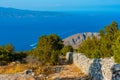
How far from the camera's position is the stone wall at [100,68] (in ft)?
36.4

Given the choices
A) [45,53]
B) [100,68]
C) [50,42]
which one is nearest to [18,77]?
[100,68]

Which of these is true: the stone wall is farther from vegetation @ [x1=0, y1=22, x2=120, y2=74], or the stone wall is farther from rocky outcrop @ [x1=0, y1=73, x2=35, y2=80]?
rocky outcrop @ [x1=0, y1=73, x2=35, y2=80]

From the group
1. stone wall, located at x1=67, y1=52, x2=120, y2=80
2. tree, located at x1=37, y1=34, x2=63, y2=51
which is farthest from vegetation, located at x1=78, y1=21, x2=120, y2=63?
stone wall, located at x1=67, y1=52, x2=120, y2=80

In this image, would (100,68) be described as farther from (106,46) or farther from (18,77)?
(106,46)

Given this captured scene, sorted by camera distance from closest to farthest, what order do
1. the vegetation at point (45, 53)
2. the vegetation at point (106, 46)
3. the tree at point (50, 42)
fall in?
the vegetation at point (45, 53)
the vegetation at point (106, 46)
the tree at point (50, 42)

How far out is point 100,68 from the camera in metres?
12.7

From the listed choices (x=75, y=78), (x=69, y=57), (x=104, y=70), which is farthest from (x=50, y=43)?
(x=104, y=70)

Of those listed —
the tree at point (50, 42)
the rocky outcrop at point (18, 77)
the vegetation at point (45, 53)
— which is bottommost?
the rocky outcrop at point (18, 77)

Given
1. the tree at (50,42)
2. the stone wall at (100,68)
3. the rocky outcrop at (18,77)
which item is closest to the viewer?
the stone wall at (100,68)

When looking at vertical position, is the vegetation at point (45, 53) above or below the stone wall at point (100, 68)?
above

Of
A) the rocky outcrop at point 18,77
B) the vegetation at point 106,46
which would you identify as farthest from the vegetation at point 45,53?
the rocky outcrop at point 18,77

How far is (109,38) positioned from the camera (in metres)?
33.7

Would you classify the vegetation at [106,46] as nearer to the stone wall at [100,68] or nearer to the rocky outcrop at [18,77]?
the stone wall at [100,68]

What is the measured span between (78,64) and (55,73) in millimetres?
1911
